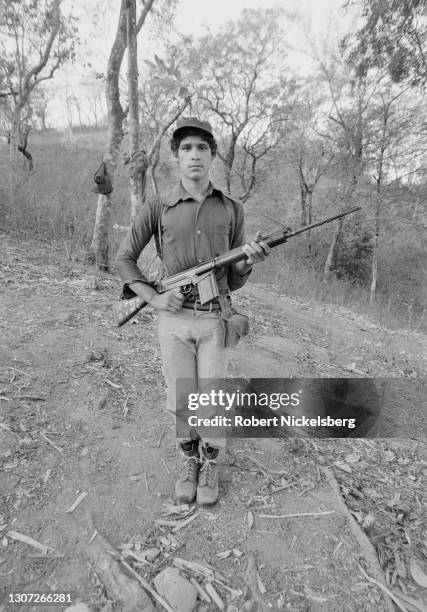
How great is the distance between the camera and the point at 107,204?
7.05 metres

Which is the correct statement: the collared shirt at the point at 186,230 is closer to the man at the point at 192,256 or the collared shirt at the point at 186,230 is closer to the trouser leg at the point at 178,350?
the man at the point at 192,256

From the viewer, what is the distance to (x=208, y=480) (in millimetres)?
2469

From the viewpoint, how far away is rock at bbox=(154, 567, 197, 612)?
184cm

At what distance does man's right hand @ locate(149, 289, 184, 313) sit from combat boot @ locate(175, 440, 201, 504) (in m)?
1.01

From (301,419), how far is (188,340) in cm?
189

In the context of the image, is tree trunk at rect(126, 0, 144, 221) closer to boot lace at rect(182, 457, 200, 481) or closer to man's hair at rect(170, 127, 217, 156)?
man's hair at rect(170, 127, 217, 156)

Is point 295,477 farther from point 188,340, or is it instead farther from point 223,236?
point 223,236

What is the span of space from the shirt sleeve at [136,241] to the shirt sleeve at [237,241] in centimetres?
56

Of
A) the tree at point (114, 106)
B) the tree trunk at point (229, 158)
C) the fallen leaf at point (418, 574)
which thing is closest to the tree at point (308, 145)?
the tree trunk at point (229, 158)

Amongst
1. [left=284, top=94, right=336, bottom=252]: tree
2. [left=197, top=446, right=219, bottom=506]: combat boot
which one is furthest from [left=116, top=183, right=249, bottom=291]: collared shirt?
[left=284, top=94, right=336, bottom=252]: tree

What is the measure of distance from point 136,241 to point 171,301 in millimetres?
511

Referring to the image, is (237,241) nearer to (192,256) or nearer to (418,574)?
(192,256)

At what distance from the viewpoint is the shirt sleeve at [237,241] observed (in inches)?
97.4

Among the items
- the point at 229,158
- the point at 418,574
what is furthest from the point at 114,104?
the point at 229,158
